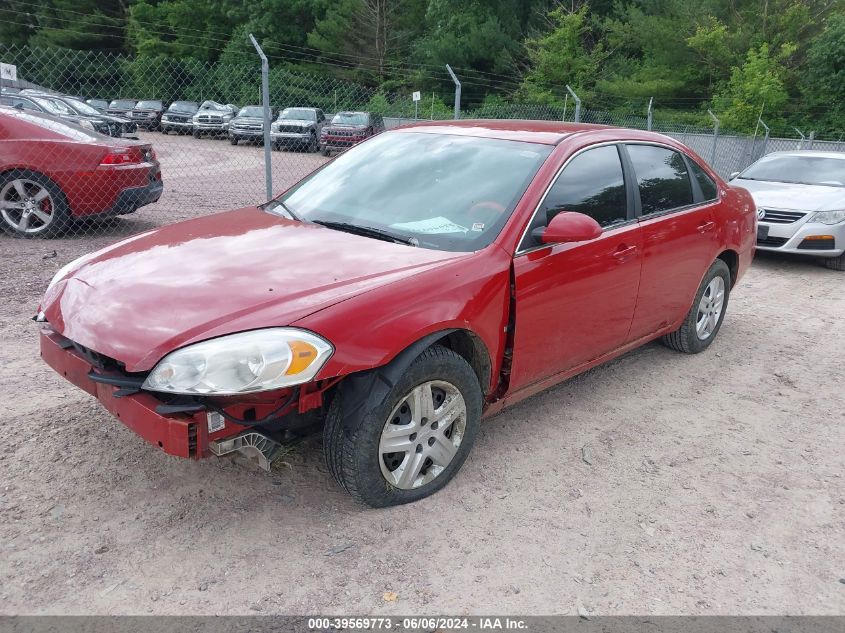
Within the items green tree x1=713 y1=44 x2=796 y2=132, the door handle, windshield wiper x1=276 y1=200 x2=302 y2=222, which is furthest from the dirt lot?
green tree x1=713 y1=44 x2=796 y2=132

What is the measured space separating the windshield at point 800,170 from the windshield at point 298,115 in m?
18.1

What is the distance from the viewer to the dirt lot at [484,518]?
262 cm

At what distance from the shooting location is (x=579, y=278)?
3742 mm

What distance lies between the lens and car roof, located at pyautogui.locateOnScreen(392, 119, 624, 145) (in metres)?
3.96

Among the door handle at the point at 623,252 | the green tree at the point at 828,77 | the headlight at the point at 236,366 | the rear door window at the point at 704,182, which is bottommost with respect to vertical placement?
the headlight at the point at 236,366

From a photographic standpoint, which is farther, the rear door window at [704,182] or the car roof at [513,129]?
the rear door window at [704,182]

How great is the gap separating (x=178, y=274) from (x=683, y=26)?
34.5m

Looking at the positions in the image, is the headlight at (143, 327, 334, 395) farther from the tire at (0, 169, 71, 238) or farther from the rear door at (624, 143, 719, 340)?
the tire at (0, 169, 71, 238)

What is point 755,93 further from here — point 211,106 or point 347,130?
point 211,106

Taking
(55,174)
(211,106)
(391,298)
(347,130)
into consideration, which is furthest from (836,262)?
(211,106)

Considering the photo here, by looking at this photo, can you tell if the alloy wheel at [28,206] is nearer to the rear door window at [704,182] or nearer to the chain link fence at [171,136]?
the chain link fence at [171,136]

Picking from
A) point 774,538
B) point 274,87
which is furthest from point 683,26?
point 774,538

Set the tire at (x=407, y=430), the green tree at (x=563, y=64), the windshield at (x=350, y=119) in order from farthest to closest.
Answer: the green tree at (x=563, y=64), the windshield at (x=350, y=119), the tire at (x=407, y=430)

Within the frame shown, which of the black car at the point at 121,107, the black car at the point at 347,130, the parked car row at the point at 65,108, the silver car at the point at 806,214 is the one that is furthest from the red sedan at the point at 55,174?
the black car at the point at 121,107
